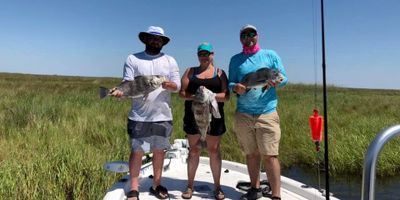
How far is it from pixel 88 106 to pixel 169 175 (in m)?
10.2

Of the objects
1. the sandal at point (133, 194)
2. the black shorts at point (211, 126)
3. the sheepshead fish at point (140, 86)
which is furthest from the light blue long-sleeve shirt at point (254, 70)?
the sandal at point (133, 194)

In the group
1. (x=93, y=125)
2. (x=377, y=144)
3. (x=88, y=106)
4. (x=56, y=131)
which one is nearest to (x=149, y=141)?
(x=377, y=144)

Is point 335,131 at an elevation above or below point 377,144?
below

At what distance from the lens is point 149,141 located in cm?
500

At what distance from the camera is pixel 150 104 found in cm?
490

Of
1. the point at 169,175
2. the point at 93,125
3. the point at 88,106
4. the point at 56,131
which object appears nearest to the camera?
the point at 169,175

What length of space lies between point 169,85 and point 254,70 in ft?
3.47

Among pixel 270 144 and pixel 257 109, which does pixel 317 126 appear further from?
pixel 257 109

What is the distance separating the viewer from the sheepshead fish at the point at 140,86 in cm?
462

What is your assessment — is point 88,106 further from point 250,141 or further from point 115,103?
point 250,141

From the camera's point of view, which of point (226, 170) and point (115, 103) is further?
point (115, 103)

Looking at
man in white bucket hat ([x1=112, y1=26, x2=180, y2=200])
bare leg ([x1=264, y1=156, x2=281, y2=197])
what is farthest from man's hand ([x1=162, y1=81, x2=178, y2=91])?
bare leg ([x1=264, y1=156, x2=281, y2=197])

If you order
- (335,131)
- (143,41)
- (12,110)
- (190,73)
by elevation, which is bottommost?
(335,131)

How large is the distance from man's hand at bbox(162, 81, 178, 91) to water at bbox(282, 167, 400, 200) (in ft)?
19.4
